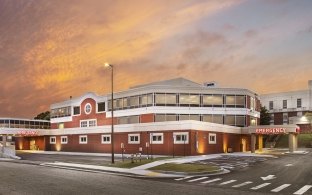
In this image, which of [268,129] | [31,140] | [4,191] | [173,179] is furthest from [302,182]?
[31,140]

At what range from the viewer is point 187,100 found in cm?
7244

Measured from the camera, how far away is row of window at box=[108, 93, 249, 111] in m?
71.2

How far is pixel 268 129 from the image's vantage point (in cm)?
6544

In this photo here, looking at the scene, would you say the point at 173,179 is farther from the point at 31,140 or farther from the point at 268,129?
the point at 31,140

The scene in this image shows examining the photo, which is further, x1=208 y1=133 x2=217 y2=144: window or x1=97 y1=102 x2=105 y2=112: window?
x1=97 y1=102 x2=105 y2=112: window

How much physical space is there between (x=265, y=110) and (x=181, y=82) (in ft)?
107

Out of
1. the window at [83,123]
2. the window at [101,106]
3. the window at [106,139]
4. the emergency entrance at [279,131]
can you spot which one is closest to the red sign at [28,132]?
the window at [83,123]

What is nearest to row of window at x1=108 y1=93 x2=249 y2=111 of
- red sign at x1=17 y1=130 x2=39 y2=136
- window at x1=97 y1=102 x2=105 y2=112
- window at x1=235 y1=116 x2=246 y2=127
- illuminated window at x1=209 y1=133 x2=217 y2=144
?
window at x1=235 y1=116 x2=246 y2=127

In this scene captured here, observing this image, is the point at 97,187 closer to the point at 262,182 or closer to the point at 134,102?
the point at 262,182

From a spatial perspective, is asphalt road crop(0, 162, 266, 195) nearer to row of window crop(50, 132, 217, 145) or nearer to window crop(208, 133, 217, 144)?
row of window crop(50, 132, 217, 145)

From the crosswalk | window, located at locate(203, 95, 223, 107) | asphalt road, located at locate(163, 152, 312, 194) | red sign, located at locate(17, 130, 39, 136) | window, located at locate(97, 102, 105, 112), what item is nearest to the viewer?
the crosswalk

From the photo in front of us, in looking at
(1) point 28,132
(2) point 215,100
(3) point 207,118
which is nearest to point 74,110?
(1) point 28,132

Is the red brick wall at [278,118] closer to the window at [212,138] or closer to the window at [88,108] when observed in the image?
the window at [212,138]

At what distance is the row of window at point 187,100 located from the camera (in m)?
71.2
